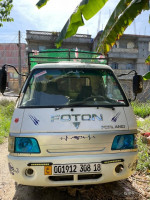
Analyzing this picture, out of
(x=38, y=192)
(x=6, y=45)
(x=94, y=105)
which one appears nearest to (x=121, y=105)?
(x=94, y=105)

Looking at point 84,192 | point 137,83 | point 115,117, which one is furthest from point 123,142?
point 137,83

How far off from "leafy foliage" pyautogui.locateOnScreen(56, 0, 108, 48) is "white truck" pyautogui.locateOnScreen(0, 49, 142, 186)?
127 centimetres

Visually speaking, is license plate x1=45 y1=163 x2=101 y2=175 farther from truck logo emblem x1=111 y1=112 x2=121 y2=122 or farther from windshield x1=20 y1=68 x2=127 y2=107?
windshield x1=20 y1=68 x2=127 y2=107

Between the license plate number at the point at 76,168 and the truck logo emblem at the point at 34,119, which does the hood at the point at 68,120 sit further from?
the license plate number at the point at 76,168

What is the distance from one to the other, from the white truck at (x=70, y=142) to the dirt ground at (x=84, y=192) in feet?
1.72

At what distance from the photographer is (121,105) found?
278 centimetres

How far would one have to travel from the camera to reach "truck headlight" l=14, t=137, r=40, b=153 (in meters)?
2.34

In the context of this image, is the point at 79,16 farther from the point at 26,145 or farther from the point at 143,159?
the point at 143,159

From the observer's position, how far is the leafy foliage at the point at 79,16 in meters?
3.29

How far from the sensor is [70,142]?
237 centimetres

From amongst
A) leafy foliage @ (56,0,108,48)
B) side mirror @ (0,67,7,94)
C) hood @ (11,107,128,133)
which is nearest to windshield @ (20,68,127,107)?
hood @ (11,107,128,133)

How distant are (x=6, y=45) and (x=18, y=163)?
1756 inches

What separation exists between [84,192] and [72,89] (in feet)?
5.10

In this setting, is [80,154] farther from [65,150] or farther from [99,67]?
[99,67]
